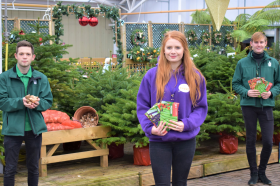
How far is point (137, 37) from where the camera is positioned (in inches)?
424

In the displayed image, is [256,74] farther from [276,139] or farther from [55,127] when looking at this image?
[55,127]

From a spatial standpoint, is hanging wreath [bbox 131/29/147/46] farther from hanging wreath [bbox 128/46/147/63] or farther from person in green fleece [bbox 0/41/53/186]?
person in green fleece [bbox 0/41/53/186]

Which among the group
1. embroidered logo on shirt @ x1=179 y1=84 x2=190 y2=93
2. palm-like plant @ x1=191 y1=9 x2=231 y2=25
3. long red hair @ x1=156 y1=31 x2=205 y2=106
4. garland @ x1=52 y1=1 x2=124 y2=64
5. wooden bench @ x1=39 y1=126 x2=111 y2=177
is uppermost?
palm-like plant @ x1=191 y1=9 x2=231 y2=25

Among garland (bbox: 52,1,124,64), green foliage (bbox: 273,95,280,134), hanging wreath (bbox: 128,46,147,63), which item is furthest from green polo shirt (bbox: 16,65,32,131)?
hanging wreath (bbox: 128,46,147,63)

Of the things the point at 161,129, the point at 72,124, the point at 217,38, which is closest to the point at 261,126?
the point at 161,129

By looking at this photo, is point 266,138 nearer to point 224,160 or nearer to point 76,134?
point 224,160

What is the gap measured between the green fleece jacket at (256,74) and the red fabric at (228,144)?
40.4 inches

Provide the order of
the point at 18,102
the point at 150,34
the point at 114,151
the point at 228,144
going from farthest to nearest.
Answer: the point at 150,34, the point at 228,144, the point at 114,151, the point at 18,102

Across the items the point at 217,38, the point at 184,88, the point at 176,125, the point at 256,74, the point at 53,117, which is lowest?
the point at 53,117

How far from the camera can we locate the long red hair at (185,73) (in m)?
2.08

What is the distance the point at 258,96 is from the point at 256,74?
0.90 ft

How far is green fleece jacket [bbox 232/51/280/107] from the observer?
11.2ft

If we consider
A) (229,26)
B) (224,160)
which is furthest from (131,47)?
(224,160)

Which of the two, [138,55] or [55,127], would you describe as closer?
[55,127]
